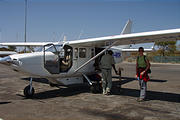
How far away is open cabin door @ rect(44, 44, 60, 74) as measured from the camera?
24.5 feet

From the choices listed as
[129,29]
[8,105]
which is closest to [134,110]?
[8,105]

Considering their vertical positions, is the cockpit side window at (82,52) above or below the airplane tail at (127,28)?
below

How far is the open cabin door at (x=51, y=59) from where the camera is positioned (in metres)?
7.46

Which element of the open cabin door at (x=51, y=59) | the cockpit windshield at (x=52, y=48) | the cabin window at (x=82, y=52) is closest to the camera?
the open cabin door at (x=51, y=59)

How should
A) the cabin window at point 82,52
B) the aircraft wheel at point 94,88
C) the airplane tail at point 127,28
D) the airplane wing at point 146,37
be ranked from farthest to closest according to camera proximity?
the airplane tail at point 127,28
the cabin window at point 82,52
the aircraft wheel at point 94,88
the airplane wing at point 146,37

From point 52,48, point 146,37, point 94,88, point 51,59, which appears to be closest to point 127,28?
point 146,37

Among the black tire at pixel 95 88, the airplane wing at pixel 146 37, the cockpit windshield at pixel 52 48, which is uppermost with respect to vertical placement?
the airplane wing at pixel 146 37

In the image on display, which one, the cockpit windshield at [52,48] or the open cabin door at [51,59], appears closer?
the open cabin door at [51,59]

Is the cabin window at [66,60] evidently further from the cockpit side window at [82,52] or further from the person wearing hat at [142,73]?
the person wearing hat at [142,73]

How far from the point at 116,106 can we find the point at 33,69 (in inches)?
133

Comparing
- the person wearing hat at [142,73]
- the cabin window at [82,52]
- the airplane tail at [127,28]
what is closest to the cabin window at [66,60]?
the cabin window at [82,52]

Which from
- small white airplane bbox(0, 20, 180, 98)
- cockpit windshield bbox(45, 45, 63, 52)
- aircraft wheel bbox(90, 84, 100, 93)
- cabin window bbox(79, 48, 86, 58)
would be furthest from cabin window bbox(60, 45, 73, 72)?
aircraft wheel bbox(90, 84, 100, 93)

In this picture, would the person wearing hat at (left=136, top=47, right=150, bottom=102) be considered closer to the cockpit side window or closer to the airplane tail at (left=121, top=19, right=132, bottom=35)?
the cockpit side window

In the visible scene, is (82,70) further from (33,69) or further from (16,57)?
(16,57)
